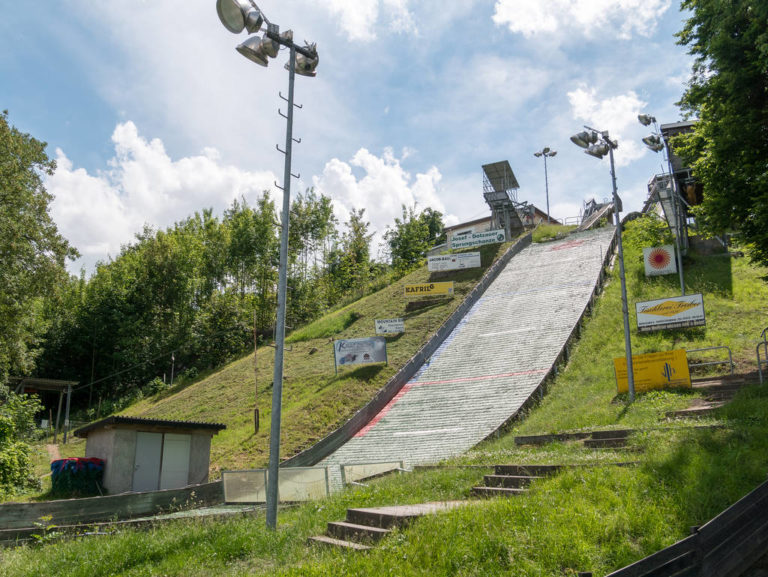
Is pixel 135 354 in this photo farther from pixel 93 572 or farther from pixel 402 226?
pixel 93 572

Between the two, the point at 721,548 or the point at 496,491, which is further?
the point at 496,491

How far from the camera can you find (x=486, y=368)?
26.7 m

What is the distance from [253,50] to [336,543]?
8581 millimetres

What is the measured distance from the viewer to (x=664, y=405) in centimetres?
1716

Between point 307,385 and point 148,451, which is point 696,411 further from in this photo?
point 307,385

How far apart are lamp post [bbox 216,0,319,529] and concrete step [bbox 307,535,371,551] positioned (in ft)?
4.78

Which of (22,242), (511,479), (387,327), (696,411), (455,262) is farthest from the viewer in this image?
(455,262)

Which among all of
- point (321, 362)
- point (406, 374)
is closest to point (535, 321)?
point (406, 374)

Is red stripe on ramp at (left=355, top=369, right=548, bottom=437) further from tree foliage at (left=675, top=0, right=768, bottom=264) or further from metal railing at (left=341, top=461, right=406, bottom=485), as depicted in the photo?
tree foliage at (left=675, top=0, right=768, bottom=264)

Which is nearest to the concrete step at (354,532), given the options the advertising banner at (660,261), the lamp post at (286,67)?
the lamp post at (286,67)

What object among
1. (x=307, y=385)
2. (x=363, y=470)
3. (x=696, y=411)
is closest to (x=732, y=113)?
(x=696, y=411)

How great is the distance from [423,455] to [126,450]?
372 inches

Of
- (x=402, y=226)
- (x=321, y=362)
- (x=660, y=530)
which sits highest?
(x=402, y=226)

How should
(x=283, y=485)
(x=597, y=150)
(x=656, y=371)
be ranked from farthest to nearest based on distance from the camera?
(x=656, y=371) < (x=597, y=150) < (x=283, y=485)
